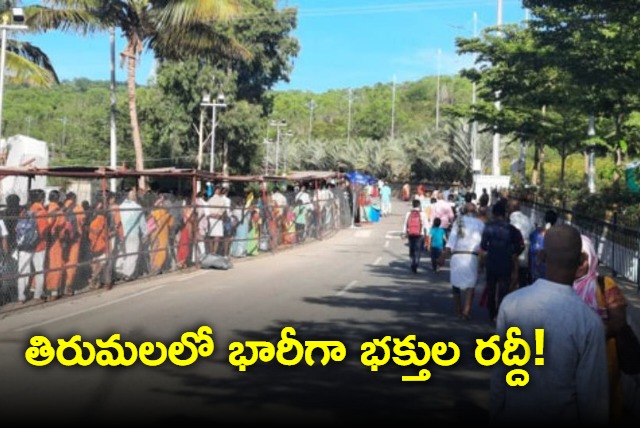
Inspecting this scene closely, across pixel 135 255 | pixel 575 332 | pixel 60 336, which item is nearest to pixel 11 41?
pixel 135 255

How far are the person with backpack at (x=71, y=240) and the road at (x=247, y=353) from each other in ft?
1.25

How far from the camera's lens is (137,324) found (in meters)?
11.2

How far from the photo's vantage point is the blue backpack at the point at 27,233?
40.3ft

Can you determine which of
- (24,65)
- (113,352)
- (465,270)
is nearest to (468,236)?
(465,270)

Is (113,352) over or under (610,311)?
under

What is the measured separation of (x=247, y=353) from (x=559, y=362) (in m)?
5.99

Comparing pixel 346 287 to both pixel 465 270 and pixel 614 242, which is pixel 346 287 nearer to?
pixel 465 270

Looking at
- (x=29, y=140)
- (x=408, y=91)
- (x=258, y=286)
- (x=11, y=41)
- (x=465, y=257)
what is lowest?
(x=258, y=286)

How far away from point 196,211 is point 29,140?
8174mm

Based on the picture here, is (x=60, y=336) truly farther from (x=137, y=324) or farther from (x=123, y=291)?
(x=123, y=291)

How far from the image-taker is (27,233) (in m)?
12.4

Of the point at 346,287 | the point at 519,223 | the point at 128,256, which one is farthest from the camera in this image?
the point at 346,287

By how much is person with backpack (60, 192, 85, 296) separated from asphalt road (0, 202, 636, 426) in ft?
1.30

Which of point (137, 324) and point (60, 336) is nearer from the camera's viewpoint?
point (60, 336)
